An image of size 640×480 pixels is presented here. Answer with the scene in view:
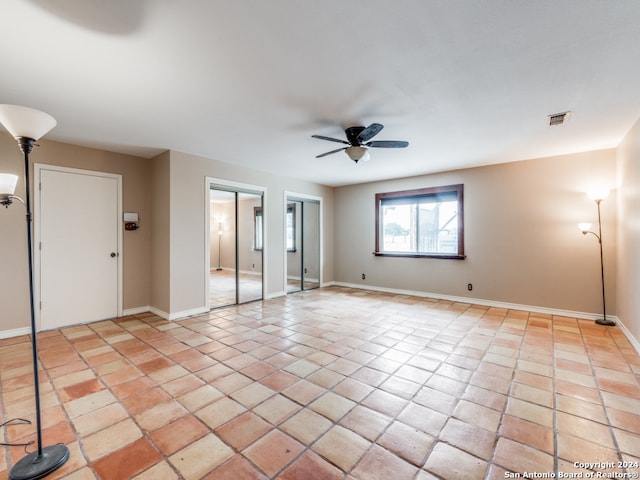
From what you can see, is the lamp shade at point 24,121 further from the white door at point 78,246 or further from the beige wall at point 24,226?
the white door at point 78,246

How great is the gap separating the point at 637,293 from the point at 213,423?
4.45 m

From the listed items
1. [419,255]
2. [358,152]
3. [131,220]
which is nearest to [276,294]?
[131,220]

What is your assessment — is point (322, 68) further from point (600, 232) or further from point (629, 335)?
point (600, 232)

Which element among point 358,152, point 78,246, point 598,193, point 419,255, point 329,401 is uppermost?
point 358,152

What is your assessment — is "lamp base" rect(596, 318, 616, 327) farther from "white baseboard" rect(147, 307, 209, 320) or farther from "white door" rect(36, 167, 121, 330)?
"white door" rect(36, 167, 121, 330)

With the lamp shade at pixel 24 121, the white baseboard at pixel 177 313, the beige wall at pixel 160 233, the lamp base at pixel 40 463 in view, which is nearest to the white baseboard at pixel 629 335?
the lamp base at pixel 40 463

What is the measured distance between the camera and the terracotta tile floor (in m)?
1.63

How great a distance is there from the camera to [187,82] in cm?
244

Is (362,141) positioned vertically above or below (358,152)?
above

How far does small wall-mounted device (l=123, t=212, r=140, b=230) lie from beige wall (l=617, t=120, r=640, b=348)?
262 inches

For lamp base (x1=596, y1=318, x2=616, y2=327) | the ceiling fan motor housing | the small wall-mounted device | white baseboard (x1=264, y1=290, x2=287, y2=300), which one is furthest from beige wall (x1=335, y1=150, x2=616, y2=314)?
the small wall-mounted device

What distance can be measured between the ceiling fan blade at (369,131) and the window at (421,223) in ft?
9.99

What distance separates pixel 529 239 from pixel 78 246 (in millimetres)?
7010

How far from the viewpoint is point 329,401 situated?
221 centimetres
